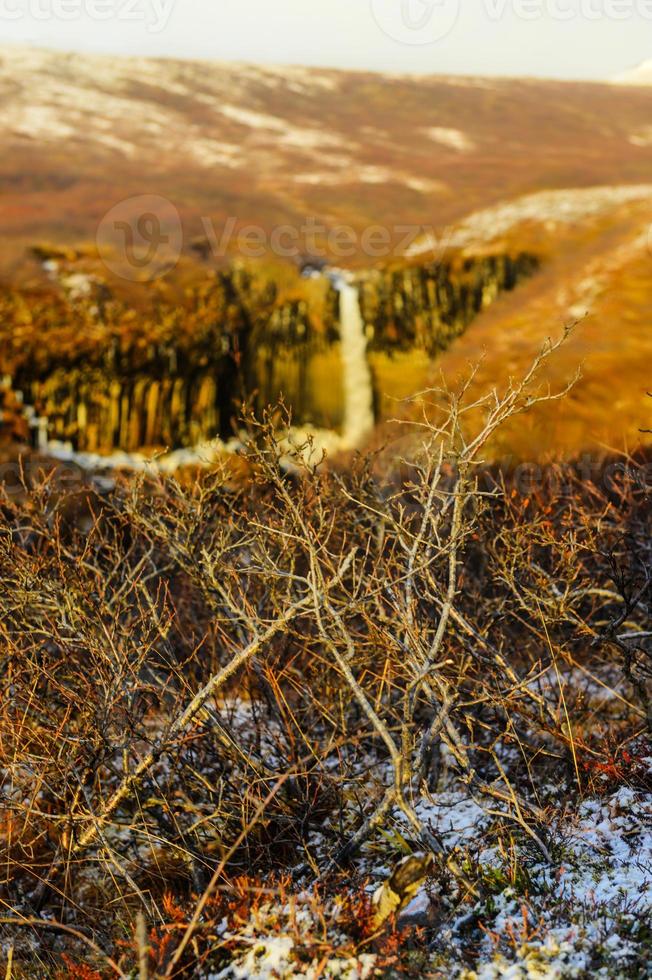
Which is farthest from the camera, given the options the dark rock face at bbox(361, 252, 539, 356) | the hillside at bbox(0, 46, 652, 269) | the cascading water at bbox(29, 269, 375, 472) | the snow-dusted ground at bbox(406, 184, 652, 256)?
the hillside at bbox(0, 46, 652, 269)

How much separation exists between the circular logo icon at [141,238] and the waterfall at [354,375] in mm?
4971

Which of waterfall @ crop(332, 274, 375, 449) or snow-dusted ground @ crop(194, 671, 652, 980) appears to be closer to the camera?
snow-dusted ground @ crop(194, 671, 652, 980)

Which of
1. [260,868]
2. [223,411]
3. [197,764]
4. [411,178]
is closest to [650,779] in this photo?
[260,868]

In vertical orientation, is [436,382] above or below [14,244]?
below

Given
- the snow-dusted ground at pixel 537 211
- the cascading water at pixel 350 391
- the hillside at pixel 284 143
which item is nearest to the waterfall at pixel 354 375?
the cascading water at pixel 350 391

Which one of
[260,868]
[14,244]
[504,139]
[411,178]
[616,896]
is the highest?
[504,139]

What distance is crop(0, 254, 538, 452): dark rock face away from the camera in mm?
16734

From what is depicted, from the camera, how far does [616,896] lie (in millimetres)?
4742

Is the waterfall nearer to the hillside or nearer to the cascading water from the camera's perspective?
the cascading water

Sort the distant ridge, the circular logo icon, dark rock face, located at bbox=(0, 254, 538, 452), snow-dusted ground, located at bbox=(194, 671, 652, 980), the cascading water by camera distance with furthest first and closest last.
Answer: the distant ridge, the circular logo icon, the cascading water, dark rock face, located at bbox=(0, 254, 538, 452), snow-dusted ground, located at bbox=(194, 671, 652, 980)

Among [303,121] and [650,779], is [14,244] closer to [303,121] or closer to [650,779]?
[303,121]

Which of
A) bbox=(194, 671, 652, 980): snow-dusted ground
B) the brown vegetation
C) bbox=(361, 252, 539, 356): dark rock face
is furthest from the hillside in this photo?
bbox=(194, 671, 652, 980): snow-dusted ground

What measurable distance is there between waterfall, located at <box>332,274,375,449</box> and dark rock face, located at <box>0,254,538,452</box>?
242 millimetres

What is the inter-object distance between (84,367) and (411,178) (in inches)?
620
